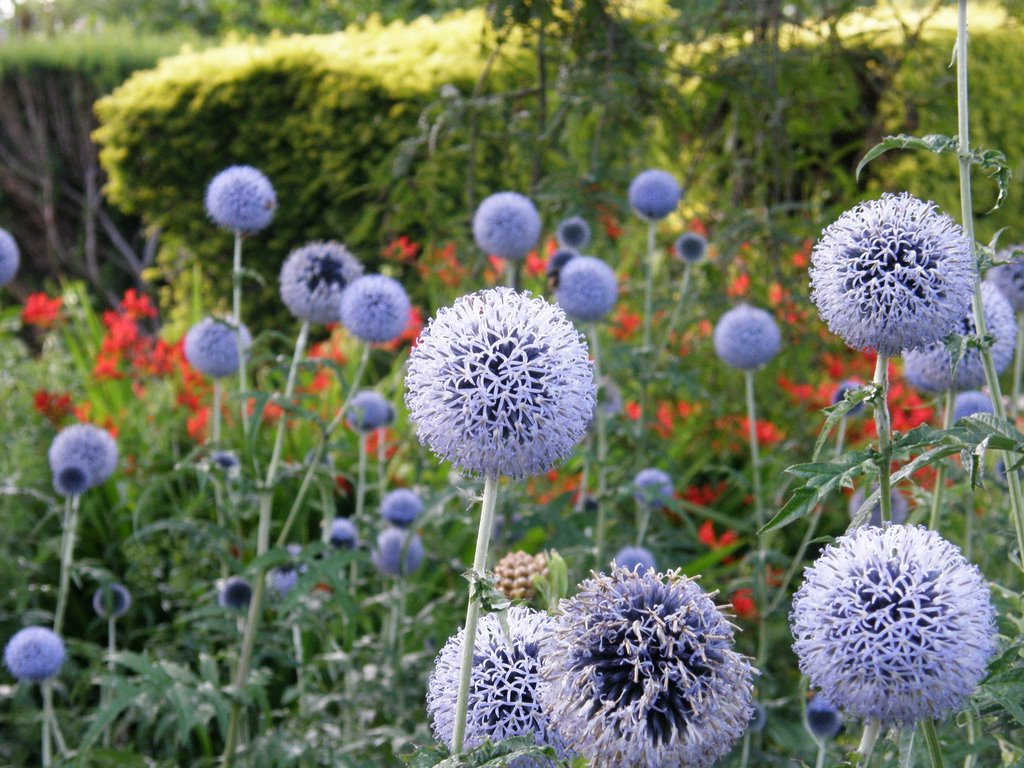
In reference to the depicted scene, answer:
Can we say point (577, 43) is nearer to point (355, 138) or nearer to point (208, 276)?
point (355, 138)

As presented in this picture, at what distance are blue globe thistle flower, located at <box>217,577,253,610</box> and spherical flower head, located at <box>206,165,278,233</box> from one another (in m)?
1.04

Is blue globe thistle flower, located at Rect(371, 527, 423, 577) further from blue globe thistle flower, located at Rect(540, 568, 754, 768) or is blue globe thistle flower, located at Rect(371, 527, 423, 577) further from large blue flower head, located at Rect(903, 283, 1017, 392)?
blue globe thistle flower, located at Rect(540, 568, 754, 768)

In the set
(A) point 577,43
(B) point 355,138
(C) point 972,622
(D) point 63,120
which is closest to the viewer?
(C) point 972,622

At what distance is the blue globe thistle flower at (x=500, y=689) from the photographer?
159cm

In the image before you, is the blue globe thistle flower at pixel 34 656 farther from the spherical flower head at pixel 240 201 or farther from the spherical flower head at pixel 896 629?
the spherical flower head at pixel 896 629

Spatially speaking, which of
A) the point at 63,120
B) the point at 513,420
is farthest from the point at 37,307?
the point at 63,120

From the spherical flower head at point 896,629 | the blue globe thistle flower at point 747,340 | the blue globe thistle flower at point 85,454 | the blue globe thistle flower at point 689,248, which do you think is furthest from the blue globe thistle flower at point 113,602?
the spherical flower head at point 896,629

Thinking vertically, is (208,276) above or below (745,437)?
above

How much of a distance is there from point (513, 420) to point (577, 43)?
A: 10.5ft

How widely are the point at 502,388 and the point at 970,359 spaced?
1.48 metres

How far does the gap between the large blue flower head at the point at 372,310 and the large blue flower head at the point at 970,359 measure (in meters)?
1.42

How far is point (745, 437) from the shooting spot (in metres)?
5.36

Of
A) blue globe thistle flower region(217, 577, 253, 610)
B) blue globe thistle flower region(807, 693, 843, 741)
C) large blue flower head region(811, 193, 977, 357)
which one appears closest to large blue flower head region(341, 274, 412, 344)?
blue globe thistle flower region(217, 577, 253, 610)

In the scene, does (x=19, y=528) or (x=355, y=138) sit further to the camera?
(x=355, y=138)
